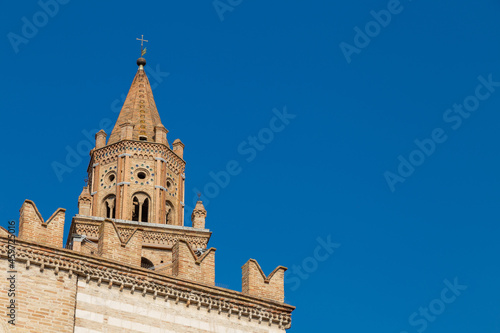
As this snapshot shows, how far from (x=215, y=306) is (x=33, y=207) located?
602cm

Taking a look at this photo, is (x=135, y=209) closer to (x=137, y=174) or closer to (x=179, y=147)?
(x=137, y=174)

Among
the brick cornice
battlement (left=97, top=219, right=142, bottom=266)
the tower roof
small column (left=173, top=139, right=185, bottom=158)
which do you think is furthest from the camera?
the tower roof

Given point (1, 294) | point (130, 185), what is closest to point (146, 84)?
point (130, 185)

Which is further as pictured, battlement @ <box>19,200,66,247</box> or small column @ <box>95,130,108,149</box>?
small column @ <box>95,130,108,149</box>

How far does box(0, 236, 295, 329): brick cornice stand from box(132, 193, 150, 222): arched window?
39.1 ft

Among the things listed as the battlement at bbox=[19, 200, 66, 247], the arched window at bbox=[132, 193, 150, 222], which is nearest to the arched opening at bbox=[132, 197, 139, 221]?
the arched window at bbox=[132, 193, 150, 222]

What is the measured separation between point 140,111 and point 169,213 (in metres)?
5.86

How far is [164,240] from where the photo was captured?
129ft

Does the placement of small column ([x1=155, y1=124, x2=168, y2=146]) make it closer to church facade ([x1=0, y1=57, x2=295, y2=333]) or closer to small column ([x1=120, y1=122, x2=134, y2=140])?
small column ([x1=120, y1=122, x2=134, y2=140])

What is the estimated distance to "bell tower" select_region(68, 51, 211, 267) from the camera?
3906 centimetres

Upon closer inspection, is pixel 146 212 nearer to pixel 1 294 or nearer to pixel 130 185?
pixel 130 185

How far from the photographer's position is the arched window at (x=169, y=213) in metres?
40.8

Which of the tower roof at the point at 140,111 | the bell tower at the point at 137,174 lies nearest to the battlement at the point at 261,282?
the bell tower at the point at 137,174

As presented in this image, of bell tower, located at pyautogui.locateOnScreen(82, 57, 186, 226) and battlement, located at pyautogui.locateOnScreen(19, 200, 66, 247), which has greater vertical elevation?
bell tower, located at pyautogui.locateOnScreen(82, 57, 186, 226)
